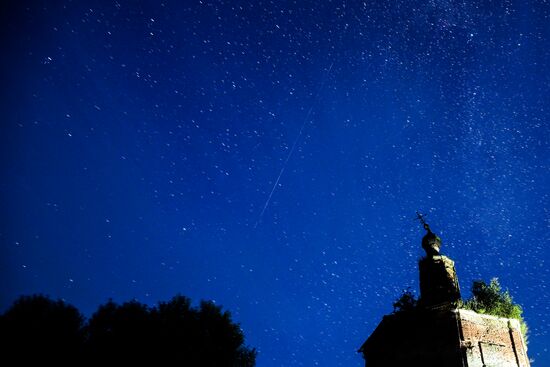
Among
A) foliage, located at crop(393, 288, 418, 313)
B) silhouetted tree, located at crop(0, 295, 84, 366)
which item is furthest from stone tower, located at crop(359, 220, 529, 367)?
silhouetted tree, located at crop(0, 295, 84, 366)

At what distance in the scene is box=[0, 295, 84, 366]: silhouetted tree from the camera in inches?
740

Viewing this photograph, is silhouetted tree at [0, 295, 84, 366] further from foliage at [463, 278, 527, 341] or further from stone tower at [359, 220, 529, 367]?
foliage at [463, 278, 527, 341]

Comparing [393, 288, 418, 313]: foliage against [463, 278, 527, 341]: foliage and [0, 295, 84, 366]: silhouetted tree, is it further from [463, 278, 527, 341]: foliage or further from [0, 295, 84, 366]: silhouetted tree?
[0, 295, 84, 366]: silhouetted tree

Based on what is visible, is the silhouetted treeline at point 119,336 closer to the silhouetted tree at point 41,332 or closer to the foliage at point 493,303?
the silhouetted tree at point 41,332

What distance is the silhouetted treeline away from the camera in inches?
766

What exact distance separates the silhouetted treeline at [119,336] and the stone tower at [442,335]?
32.7 ft

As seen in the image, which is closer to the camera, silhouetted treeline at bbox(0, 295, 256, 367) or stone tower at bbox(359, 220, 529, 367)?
stone tower at bbox(359, 220, 529, 367)

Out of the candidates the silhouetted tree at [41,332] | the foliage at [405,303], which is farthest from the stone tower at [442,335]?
the silhouetted tree at [41,332]

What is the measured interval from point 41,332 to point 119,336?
422 centimetres

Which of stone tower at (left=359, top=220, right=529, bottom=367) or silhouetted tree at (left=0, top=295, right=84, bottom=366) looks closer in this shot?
stone tower at (left=359, top=220, right=529, bottom=367)

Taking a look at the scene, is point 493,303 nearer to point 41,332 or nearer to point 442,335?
point 442,335

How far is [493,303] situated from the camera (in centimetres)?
1886

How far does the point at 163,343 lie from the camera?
2119cm

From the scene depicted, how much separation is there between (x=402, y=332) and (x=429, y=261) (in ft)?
15.5
